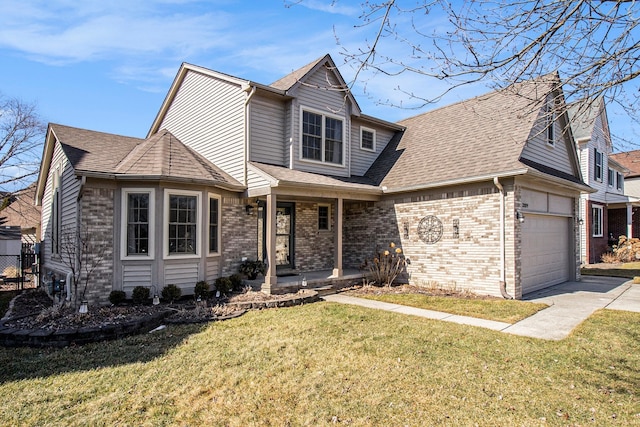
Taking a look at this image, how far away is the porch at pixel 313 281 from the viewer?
9.77 m

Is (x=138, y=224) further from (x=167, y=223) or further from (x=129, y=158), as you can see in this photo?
(x=129, y=158)

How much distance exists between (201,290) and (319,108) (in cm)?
679

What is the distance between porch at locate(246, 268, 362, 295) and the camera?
9.77 meters

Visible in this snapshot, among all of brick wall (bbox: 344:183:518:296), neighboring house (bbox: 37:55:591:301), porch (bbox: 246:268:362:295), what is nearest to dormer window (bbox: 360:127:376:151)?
neighboring house (bbox: 37:55:591:301)

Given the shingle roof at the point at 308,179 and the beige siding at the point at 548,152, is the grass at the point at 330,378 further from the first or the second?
the beige siding at the point at 548,152

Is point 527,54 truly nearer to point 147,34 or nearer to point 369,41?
point 369,41

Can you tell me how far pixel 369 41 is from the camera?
3959mm

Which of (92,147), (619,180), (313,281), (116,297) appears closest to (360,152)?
(313,281)

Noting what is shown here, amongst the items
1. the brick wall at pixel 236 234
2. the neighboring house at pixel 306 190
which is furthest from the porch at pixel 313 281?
the brick wall at pixel 236 234

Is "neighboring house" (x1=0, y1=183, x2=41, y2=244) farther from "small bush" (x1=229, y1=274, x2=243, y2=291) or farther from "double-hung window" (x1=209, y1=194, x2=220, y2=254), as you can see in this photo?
"small bush" (x1=229, y1=274, x2=243, y2=291)

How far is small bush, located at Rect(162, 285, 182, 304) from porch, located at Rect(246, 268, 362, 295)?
81.4 inches

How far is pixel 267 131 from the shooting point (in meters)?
11.2

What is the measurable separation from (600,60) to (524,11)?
0.93m

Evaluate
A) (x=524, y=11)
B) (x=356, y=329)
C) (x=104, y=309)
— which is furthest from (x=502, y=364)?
(x=104, y=309)
